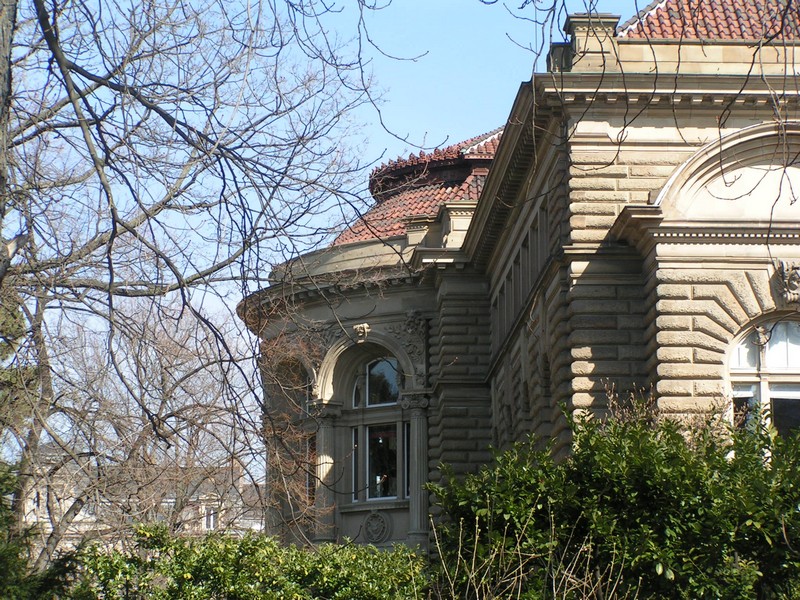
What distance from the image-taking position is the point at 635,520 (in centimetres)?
1409

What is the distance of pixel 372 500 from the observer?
39.2 m

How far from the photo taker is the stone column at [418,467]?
36938 millimetres

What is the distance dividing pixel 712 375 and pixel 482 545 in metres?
8.87

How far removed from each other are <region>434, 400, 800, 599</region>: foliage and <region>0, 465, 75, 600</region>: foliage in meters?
4.79

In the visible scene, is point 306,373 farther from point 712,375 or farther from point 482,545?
point 482,545

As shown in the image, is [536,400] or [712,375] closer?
[712,375]

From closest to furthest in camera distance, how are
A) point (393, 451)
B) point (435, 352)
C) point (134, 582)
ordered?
point (134, 582)
point (435, 352)
point (393, 451)

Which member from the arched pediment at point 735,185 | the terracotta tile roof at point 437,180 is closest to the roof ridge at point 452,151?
the terracotta tile roof at point 437,180

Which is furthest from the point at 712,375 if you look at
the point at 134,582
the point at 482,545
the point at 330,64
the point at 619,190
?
the point at 330,64

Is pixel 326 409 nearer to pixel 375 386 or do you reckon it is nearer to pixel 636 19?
pixel 375 386

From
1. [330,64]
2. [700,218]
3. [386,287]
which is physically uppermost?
[386,287]

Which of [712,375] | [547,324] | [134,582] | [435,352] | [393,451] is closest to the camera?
[134,582]

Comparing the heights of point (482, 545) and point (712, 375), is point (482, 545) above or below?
below

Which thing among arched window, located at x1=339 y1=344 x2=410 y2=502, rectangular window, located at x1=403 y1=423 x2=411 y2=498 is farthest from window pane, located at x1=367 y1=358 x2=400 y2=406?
rectangular window, located at x1=403 y1=423 x2=411 y2=498
